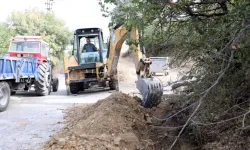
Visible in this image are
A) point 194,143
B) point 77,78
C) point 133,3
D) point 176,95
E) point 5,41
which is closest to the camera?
point 133,3

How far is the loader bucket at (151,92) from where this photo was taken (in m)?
7.12

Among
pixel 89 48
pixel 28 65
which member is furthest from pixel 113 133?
pixel 89 48

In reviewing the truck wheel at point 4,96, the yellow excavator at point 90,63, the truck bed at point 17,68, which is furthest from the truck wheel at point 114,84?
the truck wheel at point 4,96

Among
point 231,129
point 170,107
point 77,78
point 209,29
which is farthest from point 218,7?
point 77,78

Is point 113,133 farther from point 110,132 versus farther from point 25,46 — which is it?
point 25,46

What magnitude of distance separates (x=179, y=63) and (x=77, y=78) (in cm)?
996

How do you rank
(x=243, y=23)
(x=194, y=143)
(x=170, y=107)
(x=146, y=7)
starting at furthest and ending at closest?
(x=170, y=107), (x=194, y=143), (x=146, y=7), (x=243, y=23)

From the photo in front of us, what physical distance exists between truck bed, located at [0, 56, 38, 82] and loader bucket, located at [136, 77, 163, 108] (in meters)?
4.62

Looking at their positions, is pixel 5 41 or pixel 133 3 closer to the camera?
pixel 133 3

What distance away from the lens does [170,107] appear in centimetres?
725

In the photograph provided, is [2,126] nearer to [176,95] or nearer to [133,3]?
[176,95]

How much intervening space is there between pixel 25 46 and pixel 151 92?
29.5 ft

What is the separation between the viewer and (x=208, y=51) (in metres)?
4.48

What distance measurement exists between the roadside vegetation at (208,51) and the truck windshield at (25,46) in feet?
33.3
